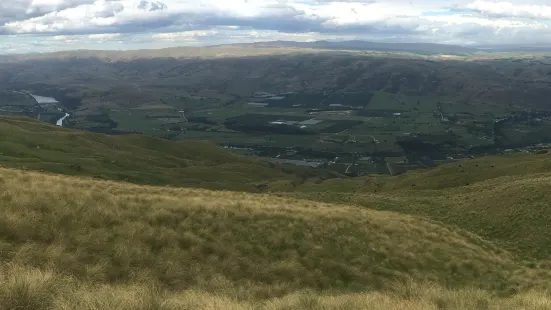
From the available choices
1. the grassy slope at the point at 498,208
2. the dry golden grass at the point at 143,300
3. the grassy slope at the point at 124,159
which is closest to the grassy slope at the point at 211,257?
the dry golden grass at the point at 143,300

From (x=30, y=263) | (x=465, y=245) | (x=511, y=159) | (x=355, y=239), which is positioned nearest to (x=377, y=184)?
(x=511, y=159)

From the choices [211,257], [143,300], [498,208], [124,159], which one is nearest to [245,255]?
[211,257]

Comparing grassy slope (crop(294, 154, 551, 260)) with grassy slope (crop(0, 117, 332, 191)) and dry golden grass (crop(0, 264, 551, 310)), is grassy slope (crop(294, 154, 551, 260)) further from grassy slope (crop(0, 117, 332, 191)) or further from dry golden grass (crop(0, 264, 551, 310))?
grassy slope (crop(0, 117, 332, 191))

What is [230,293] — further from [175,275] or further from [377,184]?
[377,184]

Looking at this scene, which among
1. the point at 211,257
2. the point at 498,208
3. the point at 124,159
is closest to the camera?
the point at 211,257

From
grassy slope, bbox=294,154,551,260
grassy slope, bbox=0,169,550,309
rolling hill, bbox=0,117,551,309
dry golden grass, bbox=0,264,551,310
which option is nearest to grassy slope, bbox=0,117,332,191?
grassy slope, bbox=294,154,551,260

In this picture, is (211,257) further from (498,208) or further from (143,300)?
(498,208)
